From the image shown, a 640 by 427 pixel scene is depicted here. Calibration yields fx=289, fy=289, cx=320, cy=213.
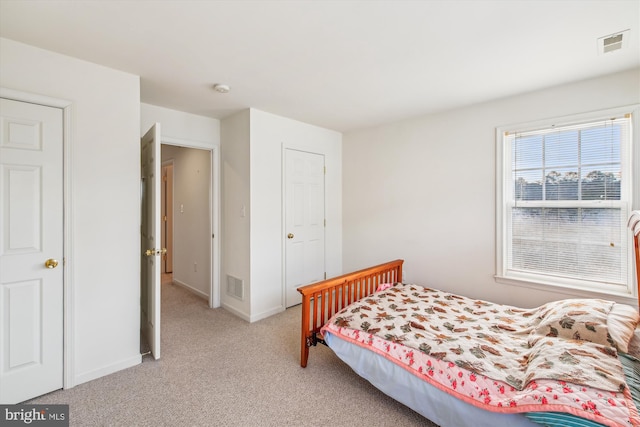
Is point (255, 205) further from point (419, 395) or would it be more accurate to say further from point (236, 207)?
point (419, 395)

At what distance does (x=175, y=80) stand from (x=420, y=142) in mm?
2725

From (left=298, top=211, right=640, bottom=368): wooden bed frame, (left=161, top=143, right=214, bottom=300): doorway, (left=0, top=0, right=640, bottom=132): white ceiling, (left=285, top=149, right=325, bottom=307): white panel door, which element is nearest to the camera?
(left=0, top=0, right=640, bottom=132): white ceiling

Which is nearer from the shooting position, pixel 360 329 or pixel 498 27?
pixel 498 27

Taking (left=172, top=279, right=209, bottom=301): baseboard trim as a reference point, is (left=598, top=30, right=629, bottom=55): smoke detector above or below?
above

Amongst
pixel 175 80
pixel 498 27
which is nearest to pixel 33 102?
pixel 175 80

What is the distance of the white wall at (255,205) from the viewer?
333cm

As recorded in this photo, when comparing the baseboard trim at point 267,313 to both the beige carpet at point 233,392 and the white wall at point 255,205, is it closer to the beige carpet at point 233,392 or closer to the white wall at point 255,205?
the white wall at point 255,205

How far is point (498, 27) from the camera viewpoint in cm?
179

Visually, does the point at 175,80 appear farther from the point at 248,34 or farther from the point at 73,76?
the point at 248,34

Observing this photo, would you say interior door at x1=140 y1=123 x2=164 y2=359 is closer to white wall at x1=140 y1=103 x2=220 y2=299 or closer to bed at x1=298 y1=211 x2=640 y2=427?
white wall at x1=140 y1=103 x2=220 y2=299

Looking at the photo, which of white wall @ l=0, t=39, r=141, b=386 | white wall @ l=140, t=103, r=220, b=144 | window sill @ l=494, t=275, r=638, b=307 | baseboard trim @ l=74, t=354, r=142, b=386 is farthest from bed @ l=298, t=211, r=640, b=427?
white wall @ l=140, t=103, r=220, b=144

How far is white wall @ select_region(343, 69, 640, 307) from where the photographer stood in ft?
8.91

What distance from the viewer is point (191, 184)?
4.33 metres

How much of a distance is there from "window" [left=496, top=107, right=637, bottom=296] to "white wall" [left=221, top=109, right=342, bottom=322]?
244 cm
